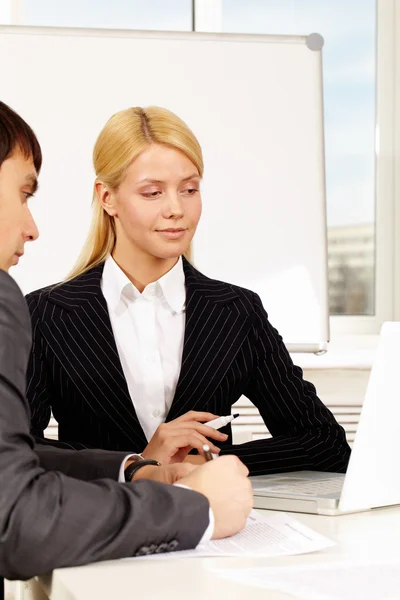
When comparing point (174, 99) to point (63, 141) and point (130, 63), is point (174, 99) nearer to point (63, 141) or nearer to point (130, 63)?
point (130, 63)

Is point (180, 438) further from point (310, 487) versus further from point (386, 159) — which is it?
point (386, 159)

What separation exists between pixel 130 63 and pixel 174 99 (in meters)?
0.18

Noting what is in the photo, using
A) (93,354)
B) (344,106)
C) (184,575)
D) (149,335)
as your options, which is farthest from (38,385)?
(344,106)

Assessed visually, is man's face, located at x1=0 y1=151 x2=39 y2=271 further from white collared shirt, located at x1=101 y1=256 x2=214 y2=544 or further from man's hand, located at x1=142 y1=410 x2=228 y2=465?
white collared shirt, located at x1=101 y1=256 x2=214 y2=544

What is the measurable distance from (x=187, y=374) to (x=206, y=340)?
9 cm

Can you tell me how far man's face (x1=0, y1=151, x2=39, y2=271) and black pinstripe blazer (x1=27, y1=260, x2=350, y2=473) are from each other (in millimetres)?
621

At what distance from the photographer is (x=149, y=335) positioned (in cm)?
202

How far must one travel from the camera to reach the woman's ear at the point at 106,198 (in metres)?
2.10

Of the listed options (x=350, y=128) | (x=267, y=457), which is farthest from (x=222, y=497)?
(x=350, y=128)

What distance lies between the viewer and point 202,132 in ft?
9.78

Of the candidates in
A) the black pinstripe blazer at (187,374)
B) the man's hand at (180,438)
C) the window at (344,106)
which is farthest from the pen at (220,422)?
the window at (344,106)

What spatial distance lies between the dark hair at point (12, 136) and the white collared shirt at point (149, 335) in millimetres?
793

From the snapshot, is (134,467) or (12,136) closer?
(12,136)

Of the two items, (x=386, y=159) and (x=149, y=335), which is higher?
(x=386, y=159)
